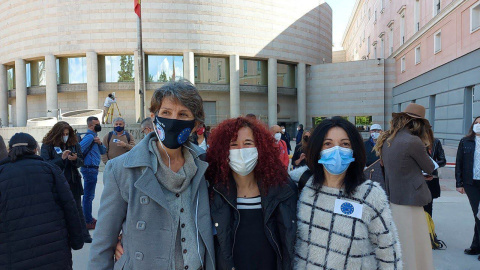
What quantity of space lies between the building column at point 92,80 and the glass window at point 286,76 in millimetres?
17273

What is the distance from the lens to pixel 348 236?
7.06 feet

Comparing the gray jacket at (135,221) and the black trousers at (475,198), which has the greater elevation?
the gray jacket at (135,221)

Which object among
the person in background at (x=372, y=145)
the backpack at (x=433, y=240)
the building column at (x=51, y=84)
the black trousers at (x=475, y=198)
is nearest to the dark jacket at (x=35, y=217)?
the backpack at (x=433, y=240)

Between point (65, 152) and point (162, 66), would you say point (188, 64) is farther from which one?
point (65, 152)

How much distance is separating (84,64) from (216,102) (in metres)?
12.4

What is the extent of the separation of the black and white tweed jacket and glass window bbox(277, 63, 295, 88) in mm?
31221

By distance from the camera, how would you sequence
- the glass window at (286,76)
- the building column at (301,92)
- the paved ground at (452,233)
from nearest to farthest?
1. the paved ground at (452,233)
2. the building column at (301,92)
3. the glass window at (286,76)

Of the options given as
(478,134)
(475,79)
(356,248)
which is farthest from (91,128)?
(475,79)

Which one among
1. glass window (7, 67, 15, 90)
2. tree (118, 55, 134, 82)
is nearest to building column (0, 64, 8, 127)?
glass window (7, 67, 15, 90)

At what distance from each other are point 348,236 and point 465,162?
4081 millimetres

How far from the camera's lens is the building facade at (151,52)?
2678 cm

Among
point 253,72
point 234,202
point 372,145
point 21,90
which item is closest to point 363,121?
point 253,72

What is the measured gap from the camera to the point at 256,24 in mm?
28672

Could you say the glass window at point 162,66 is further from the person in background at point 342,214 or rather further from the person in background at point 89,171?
the person in background at point 342,214
